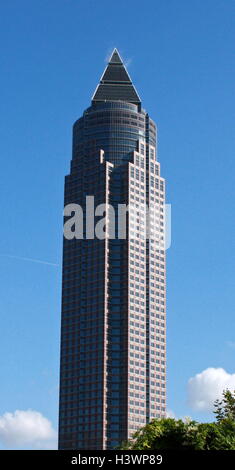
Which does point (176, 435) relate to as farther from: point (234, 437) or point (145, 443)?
point (234, 437)

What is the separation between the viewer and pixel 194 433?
301 ft

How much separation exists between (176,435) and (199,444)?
22.8 feet

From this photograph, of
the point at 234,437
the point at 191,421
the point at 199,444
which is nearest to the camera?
the point at 234,437

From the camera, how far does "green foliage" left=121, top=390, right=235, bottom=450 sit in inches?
3415

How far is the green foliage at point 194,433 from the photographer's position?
86750 mm

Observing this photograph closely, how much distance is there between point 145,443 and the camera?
320ft
